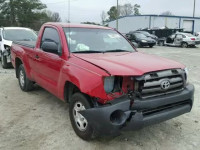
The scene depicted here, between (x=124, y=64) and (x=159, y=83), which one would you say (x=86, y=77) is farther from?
(x=159, y=83)

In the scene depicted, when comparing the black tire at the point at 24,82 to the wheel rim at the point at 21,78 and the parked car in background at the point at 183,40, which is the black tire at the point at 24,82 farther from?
the parked car in background at the point at 183,40

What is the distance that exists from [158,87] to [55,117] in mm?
2213

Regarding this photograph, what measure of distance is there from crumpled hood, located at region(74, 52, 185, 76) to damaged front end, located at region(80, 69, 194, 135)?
4.0 inches

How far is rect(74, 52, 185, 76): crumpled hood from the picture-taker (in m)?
3.46

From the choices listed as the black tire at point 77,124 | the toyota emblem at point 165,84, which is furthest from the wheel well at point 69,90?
the toyota emblem at point 165,84

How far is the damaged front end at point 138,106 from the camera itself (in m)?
3.34

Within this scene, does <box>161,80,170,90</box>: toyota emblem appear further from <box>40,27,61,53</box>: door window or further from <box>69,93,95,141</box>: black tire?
<box>40,27,61,53</box>: door window

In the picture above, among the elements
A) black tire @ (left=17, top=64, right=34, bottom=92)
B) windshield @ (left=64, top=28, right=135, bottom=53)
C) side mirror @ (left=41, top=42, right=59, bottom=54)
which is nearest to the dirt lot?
black tire @ (left=17, top=64, right=34, bottom=92)

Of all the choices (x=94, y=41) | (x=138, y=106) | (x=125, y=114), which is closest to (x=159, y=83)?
(x=138, y=106)

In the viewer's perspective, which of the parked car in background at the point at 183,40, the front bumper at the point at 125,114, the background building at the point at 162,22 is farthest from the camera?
the background building at the point at 162,22

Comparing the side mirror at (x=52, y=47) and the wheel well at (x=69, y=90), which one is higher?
the side mirror at (x=52, y=47)

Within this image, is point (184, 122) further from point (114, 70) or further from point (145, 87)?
point (114, 70)

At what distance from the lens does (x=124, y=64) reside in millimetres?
3758

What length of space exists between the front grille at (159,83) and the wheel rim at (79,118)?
97cm
